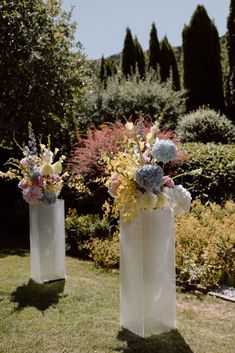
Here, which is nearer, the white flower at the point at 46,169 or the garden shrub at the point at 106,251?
the white flower at the point at 46,169

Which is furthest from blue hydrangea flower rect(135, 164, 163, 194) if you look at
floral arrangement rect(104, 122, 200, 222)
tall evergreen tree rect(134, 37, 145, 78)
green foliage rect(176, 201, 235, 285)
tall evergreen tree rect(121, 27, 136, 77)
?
tall evergreen tree rect(134, 37, 145, 78)

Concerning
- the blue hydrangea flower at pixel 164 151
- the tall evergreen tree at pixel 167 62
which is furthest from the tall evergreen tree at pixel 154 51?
the blue hydrangea flower at pixel 164 151

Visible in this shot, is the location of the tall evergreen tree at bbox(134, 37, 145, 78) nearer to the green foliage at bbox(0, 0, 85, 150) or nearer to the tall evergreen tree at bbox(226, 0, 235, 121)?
the tall evergreen tree at bbox(226, 0, 235, 121)

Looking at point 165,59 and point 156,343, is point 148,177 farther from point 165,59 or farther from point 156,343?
point 165,59

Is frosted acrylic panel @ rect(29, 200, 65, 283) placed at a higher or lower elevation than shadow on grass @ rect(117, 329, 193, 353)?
higher

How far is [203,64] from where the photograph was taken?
2053 cm

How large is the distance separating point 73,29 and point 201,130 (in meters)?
5.29

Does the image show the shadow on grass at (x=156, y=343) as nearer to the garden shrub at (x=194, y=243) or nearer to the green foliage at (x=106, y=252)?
the garden shrub at (x=194, y=243)

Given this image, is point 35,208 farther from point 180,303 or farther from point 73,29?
point 73,29

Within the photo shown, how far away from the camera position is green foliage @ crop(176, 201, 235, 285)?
17.4ft

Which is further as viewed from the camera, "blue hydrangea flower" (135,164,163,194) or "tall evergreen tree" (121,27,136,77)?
"tall evergreen tree" (121,27,136,77)

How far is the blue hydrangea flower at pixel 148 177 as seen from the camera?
3729 mm

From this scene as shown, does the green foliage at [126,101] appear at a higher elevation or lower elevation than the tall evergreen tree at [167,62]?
lower

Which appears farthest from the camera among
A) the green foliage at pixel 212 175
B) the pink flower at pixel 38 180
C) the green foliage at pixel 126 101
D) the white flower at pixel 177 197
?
the green foliage at pixel 126 101
